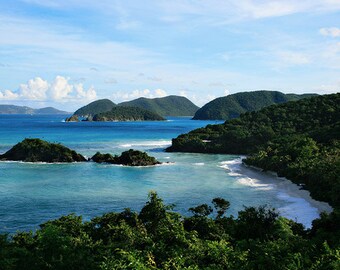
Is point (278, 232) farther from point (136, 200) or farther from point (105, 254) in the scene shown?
point (136, 200)

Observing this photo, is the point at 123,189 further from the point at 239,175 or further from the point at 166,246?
the point at 166,246

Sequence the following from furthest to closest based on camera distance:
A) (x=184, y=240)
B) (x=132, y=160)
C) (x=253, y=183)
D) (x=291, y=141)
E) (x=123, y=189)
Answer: (x=291, y=141) < (x=132, y=160) < (x=253, y=183) < (x=123, y=189) < (x=184, y=240)

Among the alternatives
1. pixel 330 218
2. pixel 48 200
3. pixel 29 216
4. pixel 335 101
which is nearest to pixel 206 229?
pixel 330 218

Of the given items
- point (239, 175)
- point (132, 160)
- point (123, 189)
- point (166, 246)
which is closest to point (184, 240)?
point (166, 246)

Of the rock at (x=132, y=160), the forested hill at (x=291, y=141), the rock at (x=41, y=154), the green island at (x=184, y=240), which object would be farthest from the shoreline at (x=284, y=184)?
the rock at (x=41, y=154)

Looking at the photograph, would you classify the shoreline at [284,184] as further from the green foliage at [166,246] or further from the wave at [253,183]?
the green foliage at [166,246]
